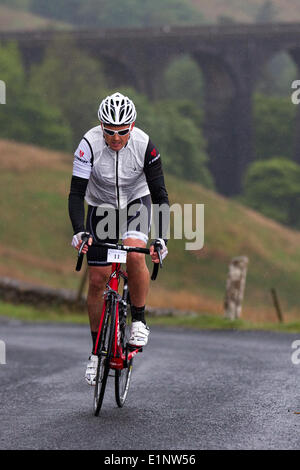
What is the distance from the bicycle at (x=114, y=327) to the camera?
6445 millimetres

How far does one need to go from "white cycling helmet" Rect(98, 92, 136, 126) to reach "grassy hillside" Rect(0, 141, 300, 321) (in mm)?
27660

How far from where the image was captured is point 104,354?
645 cm

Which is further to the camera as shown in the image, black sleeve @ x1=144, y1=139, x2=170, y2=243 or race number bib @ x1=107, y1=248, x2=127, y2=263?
black sleeve @ x1=144, y1=139, x2=170, y2=243

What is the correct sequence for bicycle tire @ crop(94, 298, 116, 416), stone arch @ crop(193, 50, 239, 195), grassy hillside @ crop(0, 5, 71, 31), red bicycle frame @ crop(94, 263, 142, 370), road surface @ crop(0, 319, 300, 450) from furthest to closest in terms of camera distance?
grassy hillside @ crop(0, 5, 71, 31) → stone arch @ crop(193, 50, 239, 195) → red bicycle frame @ crop(94, 263, 142, 370) → bicycle tire @ crop(94, 298, 116, 416) → road surface @ crop(0, 319, 300, 450)

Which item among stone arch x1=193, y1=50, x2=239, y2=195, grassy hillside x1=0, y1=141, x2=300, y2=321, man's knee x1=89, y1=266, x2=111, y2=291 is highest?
stone arch x1=193, y1=50, x2=239, y2=195

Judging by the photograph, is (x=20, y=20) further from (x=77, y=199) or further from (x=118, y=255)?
(x=118, y=255)

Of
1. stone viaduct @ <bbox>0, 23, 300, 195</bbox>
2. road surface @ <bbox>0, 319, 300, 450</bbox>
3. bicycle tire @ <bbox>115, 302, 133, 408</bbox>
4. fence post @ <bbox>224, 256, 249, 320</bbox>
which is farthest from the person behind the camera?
stone viaduct @ <bbox>0, 23, 300, 195</bbox>

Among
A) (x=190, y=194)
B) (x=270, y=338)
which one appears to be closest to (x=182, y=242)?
(x=190, y=194)

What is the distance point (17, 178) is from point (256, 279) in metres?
14.7

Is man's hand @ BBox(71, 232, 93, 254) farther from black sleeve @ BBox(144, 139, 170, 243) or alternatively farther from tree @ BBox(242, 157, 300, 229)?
tree @ BBox(242, 157, 300, 229)

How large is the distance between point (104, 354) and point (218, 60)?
266ft

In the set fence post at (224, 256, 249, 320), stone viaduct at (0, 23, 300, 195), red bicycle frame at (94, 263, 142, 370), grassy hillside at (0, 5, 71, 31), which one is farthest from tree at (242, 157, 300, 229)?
grassy hillside at (0, 5, 71, 31)

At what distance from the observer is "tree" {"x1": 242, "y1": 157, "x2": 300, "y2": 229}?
71938 mm

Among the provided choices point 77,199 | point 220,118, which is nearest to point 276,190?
point 220,118
